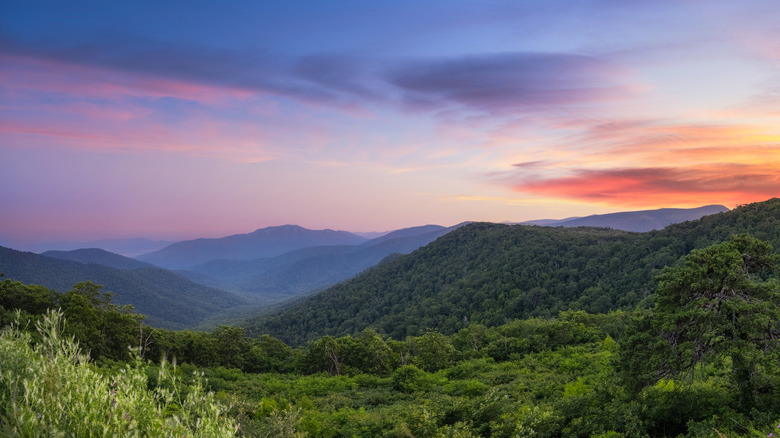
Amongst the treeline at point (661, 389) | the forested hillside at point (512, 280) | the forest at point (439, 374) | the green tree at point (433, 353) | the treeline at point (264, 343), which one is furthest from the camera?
the forested hillside at point (512, 280)

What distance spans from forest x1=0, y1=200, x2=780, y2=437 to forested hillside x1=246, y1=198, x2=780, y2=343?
4109cm

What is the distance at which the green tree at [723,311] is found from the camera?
41.0 ft

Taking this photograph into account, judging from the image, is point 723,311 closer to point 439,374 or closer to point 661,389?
point 661,389

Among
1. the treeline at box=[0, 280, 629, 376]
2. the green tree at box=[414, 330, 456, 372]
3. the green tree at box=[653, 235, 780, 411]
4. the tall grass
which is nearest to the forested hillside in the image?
the treeline at box=[0, 280, 629, 376]

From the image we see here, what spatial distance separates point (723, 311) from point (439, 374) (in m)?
29.2

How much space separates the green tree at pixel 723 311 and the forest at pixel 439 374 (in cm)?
5

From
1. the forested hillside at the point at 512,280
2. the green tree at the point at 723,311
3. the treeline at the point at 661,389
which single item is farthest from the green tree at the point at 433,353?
the forested hillside at the point at 512,280

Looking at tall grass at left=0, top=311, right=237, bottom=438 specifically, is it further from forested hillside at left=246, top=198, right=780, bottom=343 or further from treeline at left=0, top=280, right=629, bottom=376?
forested hillside at left=246, top=198, right=780, bottom=343

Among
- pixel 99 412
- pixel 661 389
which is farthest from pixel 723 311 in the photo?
pixel 99 412

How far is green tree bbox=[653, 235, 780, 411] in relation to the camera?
1250cm

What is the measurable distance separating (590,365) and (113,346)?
4948 cm

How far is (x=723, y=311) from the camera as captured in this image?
13195mm

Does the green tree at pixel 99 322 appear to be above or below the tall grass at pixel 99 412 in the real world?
below

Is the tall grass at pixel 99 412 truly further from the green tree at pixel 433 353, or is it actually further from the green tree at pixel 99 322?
the green tree at pixel 433 353
